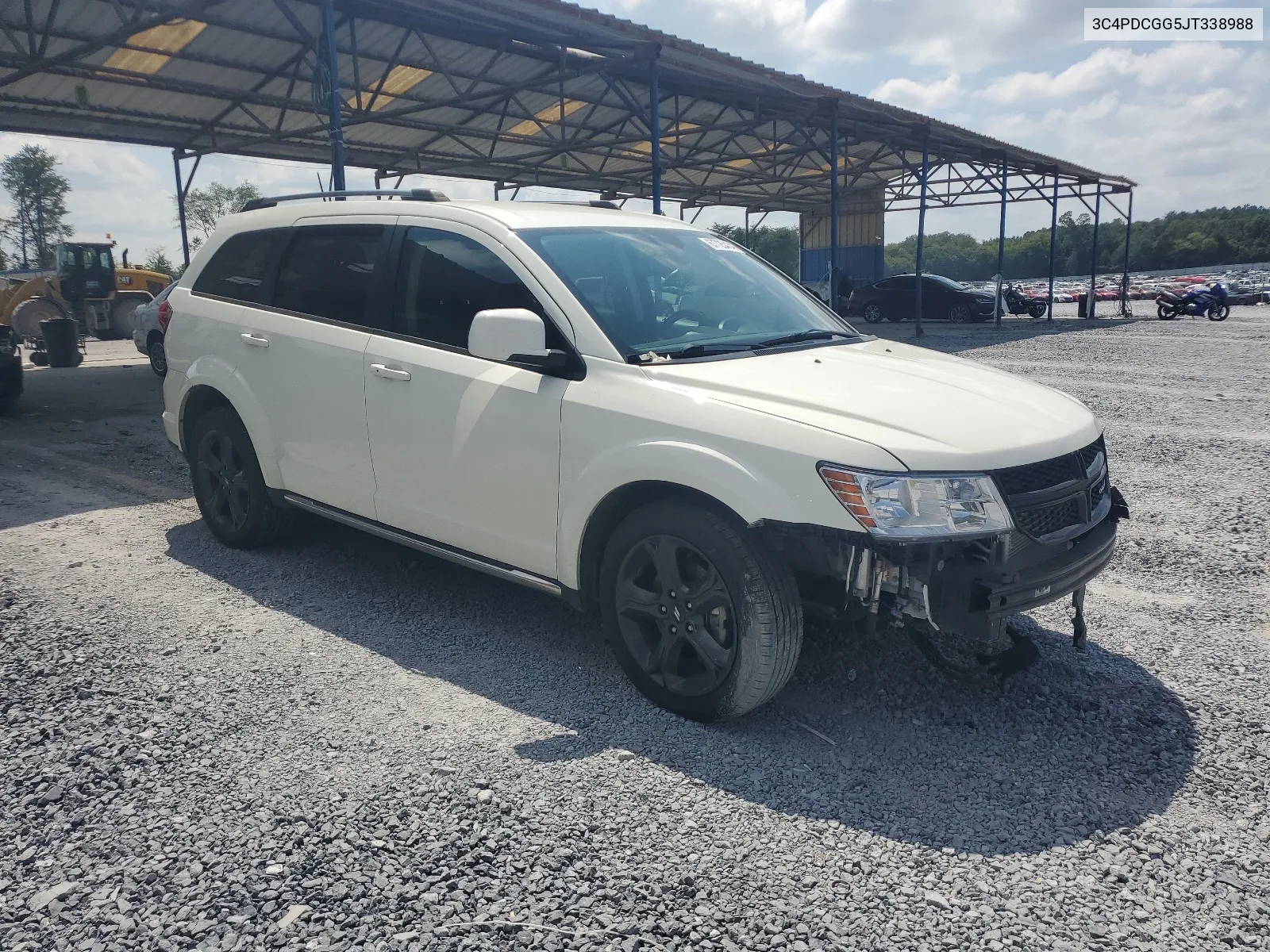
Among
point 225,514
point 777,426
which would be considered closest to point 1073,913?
point 777,426

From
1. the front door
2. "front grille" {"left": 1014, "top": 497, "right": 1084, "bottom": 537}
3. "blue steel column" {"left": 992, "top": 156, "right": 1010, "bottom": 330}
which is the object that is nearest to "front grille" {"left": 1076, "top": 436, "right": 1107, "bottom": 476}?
"front grille" {"left": 1014, "top": 497, "right": 1084, "bottom": 537}

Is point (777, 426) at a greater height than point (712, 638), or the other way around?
point (777, 426)

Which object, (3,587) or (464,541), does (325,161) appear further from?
(464,541)

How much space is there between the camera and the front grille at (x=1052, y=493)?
3.06m

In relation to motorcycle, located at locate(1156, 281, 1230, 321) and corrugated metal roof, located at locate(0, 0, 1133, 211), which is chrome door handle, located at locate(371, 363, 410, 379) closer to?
corrugated metal roof, located at locate(0, 0, 1133, 211)

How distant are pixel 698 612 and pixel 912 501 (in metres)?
0.85

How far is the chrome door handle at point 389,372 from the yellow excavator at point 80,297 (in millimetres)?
17395

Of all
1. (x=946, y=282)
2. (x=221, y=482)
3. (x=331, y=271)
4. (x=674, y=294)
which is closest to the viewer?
(x=674, y=294)

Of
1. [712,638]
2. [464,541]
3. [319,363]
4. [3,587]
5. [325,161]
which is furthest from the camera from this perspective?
[325,161]

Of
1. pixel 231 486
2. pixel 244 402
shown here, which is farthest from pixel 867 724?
pixel 231 486

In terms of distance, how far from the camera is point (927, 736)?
3.35 meters

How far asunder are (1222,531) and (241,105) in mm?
17153

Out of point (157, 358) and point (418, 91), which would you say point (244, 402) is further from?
point (418, 91)

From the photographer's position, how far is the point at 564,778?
305cm
